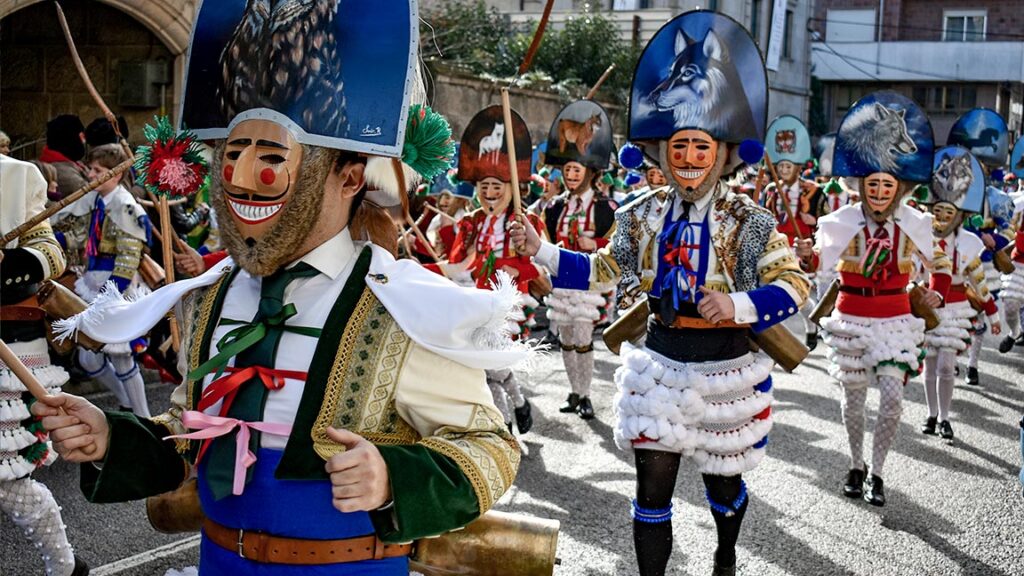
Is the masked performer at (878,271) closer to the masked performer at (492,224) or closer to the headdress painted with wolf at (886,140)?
the headdress painted with wolf at (886,140)

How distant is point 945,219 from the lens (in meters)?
9.21

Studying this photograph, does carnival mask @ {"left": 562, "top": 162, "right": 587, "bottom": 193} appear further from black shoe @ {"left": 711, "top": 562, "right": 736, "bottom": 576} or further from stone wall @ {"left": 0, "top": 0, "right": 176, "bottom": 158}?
black shoe @ {"left": 711, "top": 562, "right": 736, "bottom": 576}

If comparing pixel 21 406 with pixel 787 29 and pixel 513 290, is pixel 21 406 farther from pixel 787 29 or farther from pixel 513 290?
pixel 787 29

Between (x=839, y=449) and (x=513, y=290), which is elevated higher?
(x=513, y=290)

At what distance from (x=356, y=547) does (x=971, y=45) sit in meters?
42.0

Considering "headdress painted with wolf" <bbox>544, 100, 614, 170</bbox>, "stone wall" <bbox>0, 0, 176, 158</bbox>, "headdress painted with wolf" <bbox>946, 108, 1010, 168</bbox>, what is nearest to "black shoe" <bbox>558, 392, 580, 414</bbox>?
"headdress painted with wolf" <bbox>544, 100, 614, 170</bbox>

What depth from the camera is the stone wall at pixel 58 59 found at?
11.0 metres

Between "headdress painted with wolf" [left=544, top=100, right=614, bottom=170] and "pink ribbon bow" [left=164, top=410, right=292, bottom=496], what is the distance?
24.6ft

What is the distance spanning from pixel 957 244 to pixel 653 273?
5.25 meters

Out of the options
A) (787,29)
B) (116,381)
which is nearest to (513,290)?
(116,381)

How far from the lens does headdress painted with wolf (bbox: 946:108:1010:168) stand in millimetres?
13570

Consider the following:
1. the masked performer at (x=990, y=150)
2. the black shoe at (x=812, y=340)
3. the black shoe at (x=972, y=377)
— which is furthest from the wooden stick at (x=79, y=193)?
the masked performer at (x=990, y=150)

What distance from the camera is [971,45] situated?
40.2 m

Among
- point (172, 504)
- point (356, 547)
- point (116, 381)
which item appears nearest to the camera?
point (356, 547)
